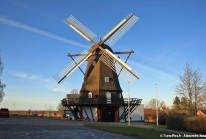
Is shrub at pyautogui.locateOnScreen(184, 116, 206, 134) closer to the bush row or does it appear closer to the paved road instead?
the bush row

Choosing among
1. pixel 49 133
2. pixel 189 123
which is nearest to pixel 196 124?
pixel 189 123

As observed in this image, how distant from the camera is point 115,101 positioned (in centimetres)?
3216

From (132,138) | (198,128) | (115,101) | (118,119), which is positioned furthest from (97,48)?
(132,138)

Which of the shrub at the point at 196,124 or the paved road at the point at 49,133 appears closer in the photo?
the paved road at the point at 49,133

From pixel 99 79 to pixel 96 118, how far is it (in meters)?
5.45

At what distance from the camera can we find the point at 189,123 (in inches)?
763

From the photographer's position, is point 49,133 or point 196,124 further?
point 196,124

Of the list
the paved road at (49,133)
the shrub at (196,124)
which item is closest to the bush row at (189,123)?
the shrub at (196,124)

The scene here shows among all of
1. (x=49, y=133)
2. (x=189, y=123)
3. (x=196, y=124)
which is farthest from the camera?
(x=189, y=123)

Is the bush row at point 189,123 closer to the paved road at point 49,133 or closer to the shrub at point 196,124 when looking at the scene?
the shrub at point 196,124

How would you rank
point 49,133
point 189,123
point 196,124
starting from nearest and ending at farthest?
point 49,133 < point 196,124 < point 189,123

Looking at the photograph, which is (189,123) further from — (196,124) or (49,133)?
(49,133)

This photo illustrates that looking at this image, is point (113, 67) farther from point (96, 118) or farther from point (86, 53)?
point (96, 118)

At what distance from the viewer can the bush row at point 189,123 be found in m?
18.4
